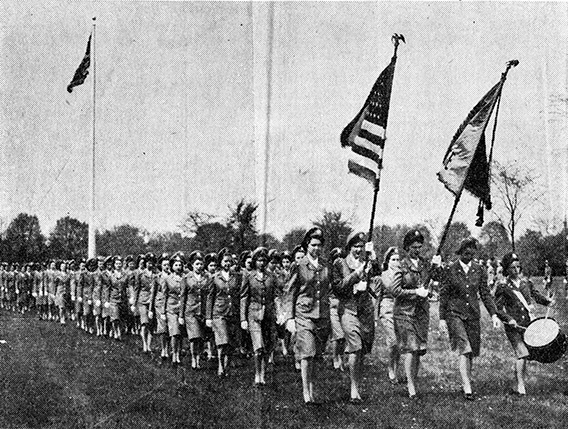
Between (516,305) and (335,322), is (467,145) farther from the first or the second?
(335,322)

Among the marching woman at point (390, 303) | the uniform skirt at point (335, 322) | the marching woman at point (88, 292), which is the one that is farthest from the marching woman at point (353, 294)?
the marching woman at point (88, 292)

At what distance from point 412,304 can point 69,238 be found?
45415mm

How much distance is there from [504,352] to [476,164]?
13.9 ft

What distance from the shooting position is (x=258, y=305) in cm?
1011

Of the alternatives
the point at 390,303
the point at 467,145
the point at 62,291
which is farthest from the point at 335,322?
the point at 62,291

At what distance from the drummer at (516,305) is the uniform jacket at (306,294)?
236 centimetres

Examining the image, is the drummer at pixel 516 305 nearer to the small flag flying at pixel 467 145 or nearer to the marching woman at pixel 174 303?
the small flag flying at pixel 467 145

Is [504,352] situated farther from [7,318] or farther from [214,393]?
[7,318]

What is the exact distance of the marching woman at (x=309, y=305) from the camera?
25.9 ft

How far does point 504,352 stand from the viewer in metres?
12.0

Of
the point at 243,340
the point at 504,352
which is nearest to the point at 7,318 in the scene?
the point at 243,340

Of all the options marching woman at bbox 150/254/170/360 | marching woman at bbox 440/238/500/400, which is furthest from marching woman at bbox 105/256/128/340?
marching woman at bbox 440/238/500/400

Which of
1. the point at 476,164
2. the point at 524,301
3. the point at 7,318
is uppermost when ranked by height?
the point at 476,164

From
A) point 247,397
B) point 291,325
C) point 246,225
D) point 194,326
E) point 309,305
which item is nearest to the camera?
point 291,325
